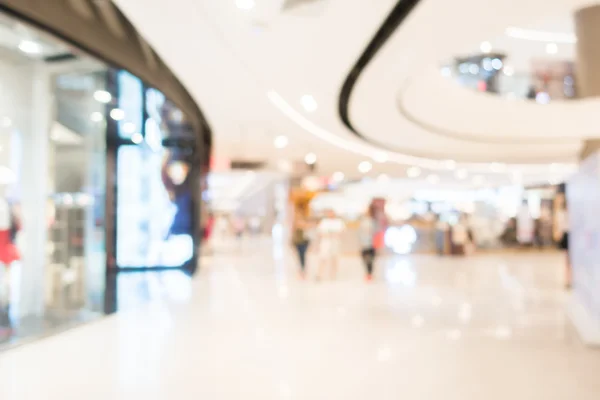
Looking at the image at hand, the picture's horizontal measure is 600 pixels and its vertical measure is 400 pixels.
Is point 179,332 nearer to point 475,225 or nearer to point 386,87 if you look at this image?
point 386,87

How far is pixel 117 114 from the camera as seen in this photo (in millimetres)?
8086

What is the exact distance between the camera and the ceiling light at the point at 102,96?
286 inches

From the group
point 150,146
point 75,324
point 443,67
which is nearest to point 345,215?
point 443,67

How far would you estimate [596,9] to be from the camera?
8578mm

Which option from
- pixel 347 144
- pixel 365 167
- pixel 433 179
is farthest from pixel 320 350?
pixel 433 179

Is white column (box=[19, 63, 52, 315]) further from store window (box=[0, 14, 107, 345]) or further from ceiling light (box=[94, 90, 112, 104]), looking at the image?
ceiling light (box=[94, 90, 112, 104])

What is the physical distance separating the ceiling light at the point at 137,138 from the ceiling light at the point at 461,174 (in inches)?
594

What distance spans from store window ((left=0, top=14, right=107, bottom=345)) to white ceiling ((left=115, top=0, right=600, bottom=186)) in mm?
1435

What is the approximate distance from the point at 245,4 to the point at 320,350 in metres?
3.51

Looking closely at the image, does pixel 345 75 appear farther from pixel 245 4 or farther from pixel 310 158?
pixel 310 158

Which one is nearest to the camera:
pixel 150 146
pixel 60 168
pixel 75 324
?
pixel 75 324

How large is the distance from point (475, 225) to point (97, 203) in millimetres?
16625

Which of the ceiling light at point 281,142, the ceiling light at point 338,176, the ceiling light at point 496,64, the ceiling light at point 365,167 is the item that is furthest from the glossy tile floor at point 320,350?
the ceiling light at point 338,176

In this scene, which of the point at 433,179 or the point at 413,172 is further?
the point at 433,179
